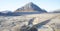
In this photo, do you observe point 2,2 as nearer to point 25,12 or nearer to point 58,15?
point 25,12

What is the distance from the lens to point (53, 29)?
141 cm

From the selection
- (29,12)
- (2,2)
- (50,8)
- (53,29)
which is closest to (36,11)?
(29,12)

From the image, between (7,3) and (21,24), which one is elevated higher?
(7,3)

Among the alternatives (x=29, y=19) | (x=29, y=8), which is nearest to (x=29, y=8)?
(x=29, y=8)

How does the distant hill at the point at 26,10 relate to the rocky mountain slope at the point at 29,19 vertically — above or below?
above

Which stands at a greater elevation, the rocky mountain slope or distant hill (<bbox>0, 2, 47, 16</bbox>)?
distant hill (<bbox>0, 2, 47, 16</bbox>)

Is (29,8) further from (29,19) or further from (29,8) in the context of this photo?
(29,19)

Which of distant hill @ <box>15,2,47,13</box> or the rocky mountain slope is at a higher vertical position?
distant hill @ <box>15,2,47,13</box>

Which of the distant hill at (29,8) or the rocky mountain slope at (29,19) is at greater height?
the distant hill at (29,8)

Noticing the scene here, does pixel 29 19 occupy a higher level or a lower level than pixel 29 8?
lower

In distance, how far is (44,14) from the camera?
145 cm

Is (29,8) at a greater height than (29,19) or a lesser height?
greater

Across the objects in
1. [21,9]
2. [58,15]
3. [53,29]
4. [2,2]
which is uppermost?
[2,2]

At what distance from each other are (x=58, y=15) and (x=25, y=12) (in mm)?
444
